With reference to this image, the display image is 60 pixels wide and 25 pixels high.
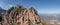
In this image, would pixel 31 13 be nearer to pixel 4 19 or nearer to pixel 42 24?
pixel 42 24

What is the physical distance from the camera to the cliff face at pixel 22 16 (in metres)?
9.41

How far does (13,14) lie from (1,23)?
1.99m

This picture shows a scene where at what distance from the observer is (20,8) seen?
10383 mm

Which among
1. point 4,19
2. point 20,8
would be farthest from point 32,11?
point 4,19

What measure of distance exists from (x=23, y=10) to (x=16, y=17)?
30.9 inches

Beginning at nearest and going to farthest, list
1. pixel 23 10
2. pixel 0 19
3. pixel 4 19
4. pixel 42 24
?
pixel 0 19, pixel 4 19, pixel 42 24, pixel 23 10

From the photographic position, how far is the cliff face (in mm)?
9414

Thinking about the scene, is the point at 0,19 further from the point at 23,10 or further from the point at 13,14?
the point at 23,10

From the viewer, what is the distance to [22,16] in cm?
1015

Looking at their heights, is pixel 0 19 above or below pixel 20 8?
below

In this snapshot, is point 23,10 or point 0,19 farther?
point 23,10

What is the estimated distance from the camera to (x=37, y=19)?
32.4 feet

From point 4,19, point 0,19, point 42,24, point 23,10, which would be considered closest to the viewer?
point 0,19

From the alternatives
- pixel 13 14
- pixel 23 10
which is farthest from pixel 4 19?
pixel 23 10
